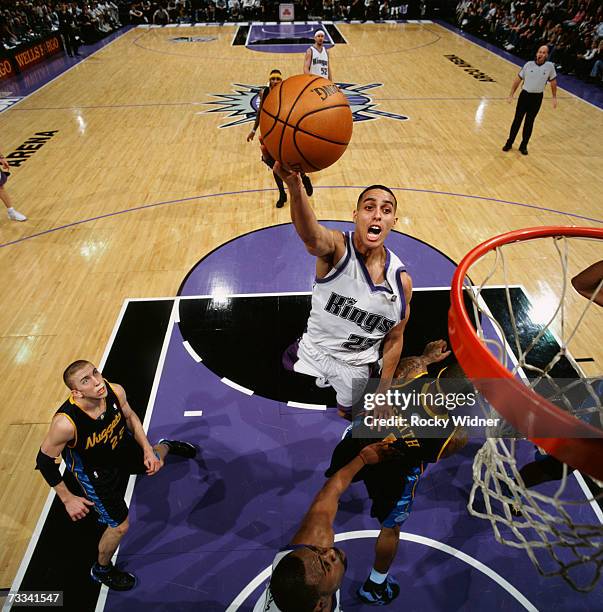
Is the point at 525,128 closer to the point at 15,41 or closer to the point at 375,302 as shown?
the point at 375,302

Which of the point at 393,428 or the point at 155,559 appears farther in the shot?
the point at 155,559

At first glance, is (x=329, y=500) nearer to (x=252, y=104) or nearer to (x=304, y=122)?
(x=304, y=122)

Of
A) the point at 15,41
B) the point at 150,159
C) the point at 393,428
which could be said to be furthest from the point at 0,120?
the point at 393,428

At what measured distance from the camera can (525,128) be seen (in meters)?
8.16

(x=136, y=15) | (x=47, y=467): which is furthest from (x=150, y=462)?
(x=136, y=15)

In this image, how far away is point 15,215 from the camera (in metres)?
6.61

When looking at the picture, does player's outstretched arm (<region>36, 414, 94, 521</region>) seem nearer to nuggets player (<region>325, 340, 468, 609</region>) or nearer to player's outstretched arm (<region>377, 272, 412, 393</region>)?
nuggets player (<region>325, 340, 468, 609</region>)

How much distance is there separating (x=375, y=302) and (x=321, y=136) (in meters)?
1.07

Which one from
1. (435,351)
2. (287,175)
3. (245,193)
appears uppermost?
(287,175)

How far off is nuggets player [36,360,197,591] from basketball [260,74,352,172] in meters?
1.72

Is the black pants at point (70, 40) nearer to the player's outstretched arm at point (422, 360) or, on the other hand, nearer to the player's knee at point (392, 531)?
the player's outstretched arm at point (422, 360)

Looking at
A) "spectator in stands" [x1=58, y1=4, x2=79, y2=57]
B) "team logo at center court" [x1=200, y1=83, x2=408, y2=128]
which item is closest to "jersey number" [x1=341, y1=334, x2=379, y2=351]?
"team logo at center court" [x1=200, y1=83, x2=408, y2=128]

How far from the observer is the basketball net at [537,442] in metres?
2.05

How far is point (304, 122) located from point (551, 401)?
7.89ft
